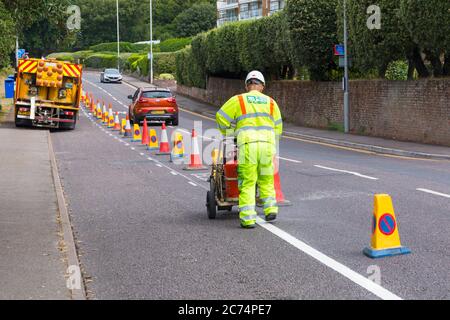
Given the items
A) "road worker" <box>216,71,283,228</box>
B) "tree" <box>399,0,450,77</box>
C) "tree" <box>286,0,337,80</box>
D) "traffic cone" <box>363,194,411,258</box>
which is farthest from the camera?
"tree" <box>286,0,337,80</box>

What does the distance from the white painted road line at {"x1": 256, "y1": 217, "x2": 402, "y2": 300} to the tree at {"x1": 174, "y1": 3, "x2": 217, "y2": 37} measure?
10131cm

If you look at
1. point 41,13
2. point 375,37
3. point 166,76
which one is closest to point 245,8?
point 166,76

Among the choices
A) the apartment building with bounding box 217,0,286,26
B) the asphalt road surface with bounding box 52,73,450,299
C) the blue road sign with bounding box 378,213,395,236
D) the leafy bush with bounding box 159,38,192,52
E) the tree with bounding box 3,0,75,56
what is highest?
the apartment building with bounding box 217,0,286,26

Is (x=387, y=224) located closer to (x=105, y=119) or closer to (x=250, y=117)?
(x=250, y=117)

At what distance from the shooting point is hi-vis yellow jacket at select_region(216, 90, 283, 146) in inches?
360

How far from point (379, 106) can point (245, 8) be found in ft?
205

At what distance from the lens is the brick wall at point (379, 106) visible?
2419cm

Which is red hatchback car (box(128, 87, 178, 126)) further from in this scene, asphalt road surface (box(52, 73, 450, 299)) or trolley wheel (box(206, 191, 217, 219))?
trolley wheel (box(206, 191, 217, 219))

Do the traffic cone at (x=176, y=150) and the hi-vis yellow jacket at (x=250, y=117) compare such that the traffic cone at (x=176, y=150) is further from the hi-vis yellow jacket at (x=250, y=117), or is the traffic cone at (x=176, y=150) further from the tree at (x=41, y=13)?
the hi-vis yellow jacket at (x=250, y=117)

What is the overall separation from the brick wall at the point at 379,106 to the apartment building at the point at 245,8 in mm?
43790

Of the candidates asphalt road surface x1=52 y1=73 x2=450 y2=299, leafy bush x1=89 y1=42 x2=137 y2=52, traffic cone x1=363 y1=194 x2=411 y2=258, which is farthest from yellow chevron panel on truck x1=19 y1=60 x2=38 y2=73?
leafy bush x1=89 y1=42 x2=137 y2=52

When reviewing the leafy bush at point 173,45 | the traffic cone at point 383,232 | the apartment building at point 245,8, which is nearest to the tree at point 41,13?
the traffic cone at point 383,232

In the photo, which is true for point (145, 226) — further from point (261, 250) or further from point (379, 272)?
point (379, 272)
